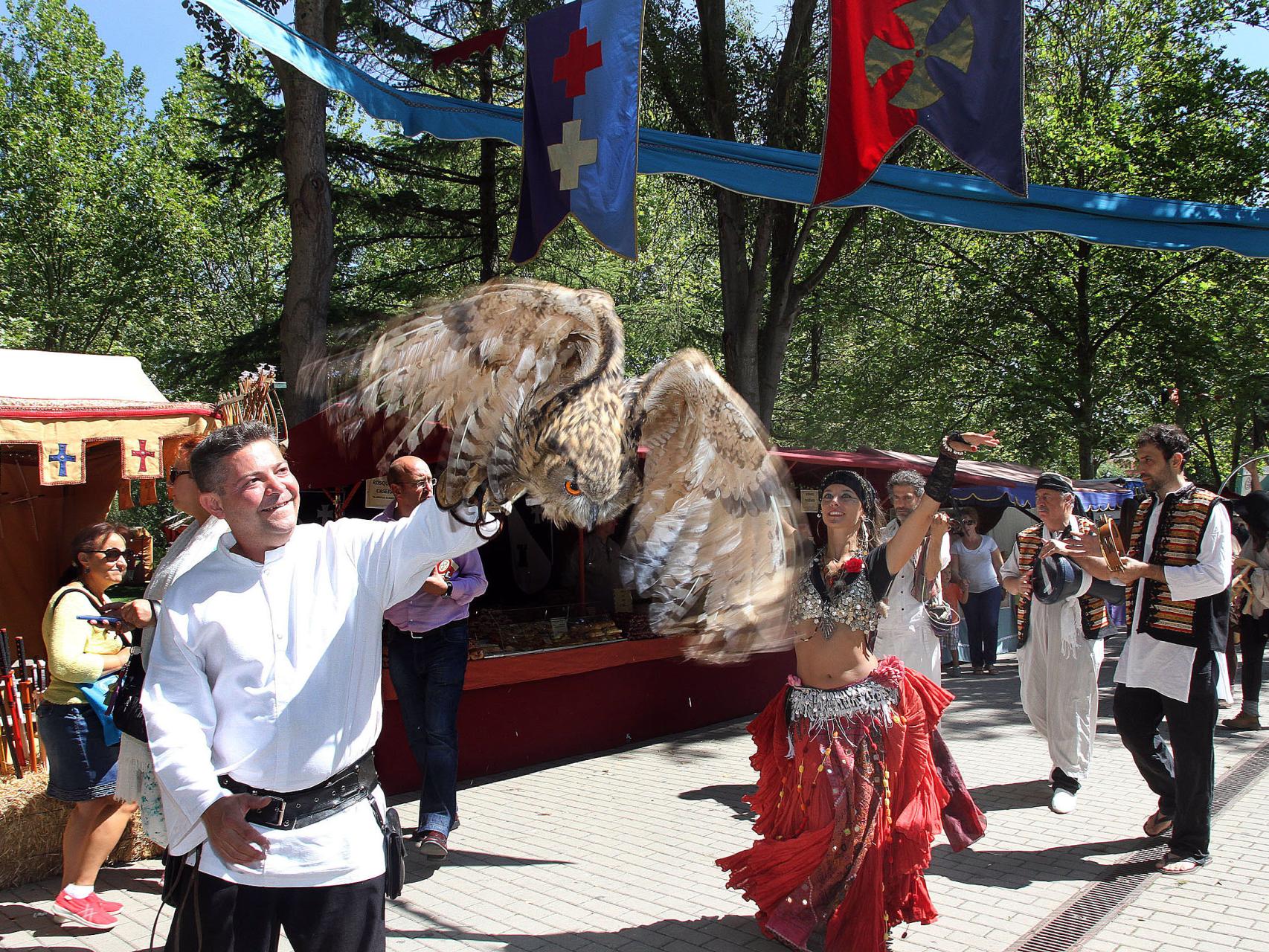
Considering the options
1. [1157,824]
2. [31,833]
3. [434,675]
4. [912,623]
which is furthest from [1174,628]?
[31,833]

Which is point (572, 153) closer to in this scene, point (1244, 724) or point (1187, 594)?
point (1187, 594)

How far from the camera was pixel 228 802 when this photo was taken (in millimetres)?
1984

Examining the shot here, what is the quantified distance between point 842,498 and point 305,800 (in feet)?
7.49

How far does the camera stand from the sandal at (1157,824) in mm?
4785

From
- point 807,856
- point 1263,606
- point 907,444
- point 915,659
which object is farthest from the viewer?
point 907,444

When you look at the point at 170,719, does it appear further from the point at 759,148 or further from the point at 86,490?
the point at 86,490

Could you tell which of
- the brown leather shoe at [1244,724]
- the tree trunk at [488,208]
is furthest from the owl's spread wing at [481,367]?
the tree trunk at [488,208]

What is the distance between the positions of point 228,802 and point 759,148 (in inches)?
166

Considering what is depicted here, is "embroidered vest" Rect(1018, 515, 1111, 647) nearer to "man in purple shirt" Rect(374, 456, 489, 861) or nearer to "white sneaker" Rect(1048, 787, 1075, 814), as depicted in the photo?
"white sneaker" Rect(1048, 787, 1075, 814)

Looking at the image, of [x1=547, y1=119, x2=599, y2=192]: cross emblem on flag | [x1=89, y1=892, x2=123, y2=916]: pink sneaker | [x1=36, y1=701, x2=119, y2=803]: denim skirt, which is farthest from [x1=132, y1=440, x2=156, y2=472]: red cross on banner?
[x1=547, y1=119, x2=599, y2=192]: cross emblem on flag

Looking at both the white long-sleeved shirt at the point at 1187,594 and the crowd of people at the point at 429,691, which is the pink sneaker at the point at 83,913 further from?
the white long-sleeved shirt at the point at 1187,594

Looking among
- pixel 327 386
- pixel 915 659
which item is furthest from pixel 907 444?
pixel 327 386

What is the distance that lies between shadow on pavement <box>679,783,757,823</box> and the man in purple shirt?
5.27 feet

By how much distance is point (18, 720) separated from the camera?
15.4 ft
